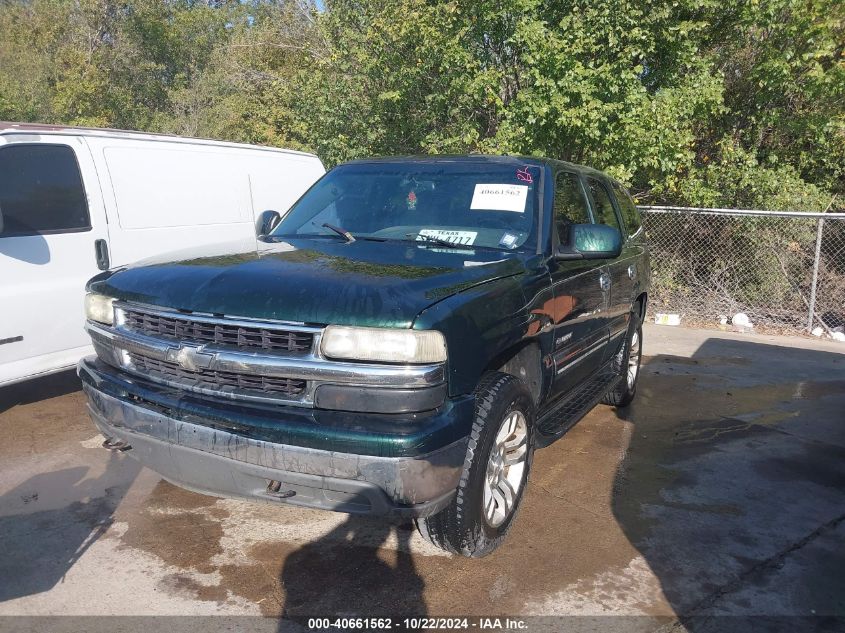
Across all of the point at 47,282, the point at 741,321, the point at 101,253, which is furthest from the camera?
the point at 741,321

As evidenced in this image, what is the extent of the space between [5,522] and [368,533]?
6.19 feet

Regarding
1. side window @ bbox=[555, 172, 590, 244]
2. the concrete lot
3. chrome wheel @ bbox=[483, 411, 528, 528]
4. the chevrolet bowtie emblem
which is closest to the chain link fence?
the concrete lot

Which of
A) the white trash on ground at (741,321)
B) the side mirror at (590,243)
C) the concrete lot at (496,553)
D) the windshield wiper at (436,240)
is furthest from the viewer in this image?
the white trash on ground at (741,321)

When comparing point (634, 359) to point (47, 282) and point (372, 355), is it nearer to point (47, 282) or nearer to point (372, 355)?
point (372, 355)

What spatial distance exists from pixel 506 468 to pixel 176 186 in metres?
4.10

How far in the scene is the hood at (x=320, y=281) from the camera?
2736 millimetres

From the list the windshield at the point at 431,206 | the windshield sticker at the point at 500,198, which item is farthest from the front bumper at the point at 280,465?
the windshield sticker at the point at 500,198

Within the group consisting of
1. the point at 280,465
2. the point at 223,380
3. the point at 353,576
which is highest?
the point at 223,380

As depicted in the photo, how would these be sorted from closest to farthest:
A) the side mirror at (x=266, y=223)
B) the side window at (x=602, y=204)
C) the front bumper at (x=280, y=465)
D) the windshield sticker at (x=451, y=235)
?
1. the front bumper at (x=280, y=465)
2. the windshield sticker at (x=451, y=235)
3. the side mirror at (x=266, y=223)
4. the side window at (x=602, y=204)

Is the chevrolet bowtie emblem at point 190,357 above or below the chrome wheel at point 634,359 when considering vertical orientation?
above

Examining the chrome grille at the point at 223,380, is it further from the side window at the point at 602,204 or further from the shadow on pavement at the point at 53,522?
the side window at the point at 602,204

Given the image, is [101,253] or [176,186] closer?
[101,253]

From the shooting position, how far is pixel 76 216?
5.27m

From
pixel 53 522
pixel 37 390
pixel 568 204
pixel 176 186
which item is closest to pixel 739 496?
pixel 568 204
